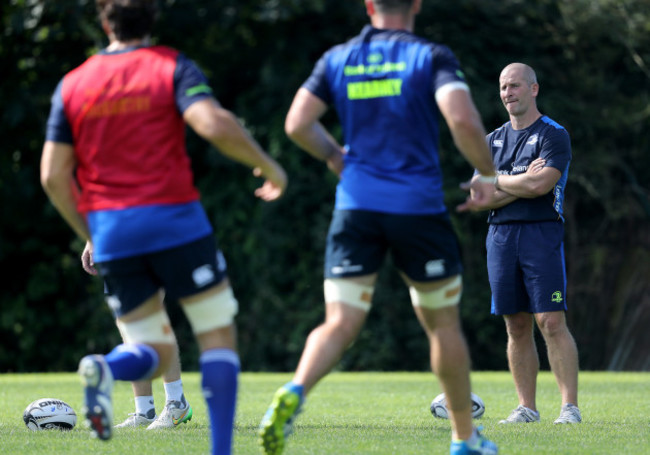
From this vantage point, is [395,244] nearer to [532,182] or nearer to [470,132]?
[470,132]

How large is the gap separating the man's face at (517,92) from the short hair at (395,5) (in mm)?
2522

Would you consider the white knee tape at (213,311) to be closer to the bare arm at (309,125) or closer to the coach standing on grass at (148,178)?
the coach standing on grass at (148,178)

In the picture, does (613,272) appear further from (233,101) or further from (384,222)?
(384,222)

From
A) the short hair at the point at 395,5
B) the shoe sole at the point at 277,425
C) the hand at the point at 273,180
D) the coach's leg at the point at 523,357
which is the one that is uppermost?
the short hair at the point at 395,5

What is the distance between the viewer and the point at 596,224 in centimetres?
1841

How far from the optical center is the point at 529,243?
7230mm

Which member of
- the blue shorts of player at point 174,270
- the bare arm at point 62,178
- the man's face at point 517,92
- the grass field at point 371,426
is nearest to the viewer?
the blue shorts of player at point 174,270

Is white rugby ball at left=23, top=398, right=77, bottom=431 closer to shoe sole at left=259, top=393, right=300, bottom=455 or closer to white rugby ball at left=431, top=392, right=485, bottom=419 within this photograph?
white rugby ball at left=431, top=392, right=485, bottom=419

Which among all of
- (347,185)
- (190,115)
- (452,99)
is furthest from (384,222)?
(190,115)

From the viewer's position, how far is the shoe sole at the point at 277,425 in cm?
458

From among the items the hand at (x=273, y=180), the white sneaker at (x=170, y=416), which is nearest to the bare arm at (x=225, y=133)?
the hand at (x=273, y=180)

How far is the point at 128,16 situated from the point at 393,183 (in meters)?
1.36

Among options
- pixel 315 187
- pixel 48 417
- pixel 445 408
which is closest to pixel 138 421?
pixel 48 417

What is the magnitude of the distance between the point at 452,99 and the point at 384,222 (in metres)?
0.62
